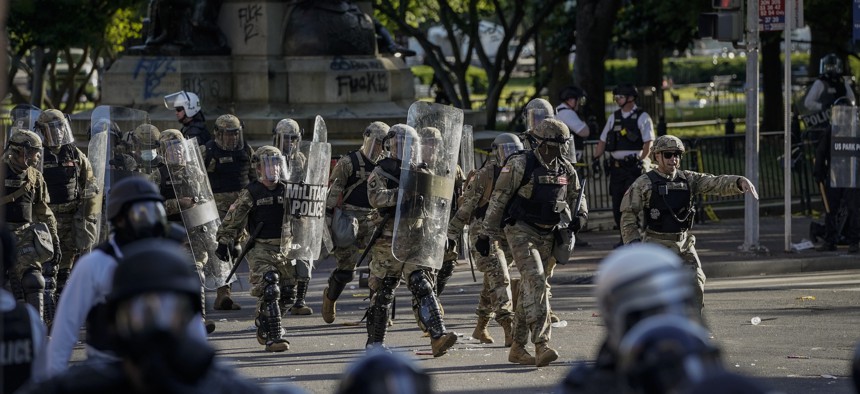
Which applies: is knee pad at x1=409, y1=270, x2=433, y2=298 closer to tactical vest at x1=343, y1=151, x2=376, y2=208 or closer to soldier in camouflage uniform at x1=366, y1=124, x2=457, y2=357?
soldier in camouflage uniform at x1=366, y1=124, x2=457, y2=357

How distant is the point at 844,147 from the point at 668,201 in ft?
20.9

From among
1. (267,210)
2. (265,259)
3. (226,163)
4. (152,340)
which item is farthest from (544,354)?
(152,340)

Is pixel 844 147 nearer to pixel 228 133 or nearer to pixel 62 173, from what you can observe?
pixel 228 133

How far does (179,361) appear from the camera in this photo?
A: 12.8 ft

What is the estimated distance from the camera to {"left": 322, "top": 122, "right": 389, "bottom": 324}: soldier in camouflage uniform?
12086 mm

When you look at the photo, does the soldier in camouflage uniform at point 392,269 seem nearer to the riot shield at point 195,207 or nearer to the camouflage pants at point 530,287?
the camouflage pants at point 530,287

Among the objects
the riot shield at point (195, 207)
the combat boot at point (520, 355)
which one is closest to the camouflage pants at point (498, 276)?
the combat boot at point (520, 355)

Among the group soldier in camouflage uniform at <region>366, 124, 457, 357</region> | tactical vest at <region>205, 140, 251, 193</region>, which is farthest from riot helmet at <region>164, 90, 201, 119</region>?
soldier in camouflage uniform at <region>366, 124, 457, 357</region>

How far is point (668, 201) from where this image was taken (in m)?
10.6

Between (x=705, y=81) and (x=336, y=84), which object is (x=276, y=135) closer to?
(x=336, y=84)

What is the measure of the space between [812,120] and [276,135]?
9147mm

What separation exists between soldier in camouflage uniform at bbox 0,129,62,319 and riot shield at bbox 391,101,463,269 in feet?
8.74

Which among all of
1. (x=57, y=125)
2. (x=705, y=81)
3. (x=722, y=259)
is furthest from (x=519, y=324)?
(x=705, y=81)

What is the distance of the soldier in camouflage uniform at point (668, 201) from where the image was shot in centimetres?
1058
